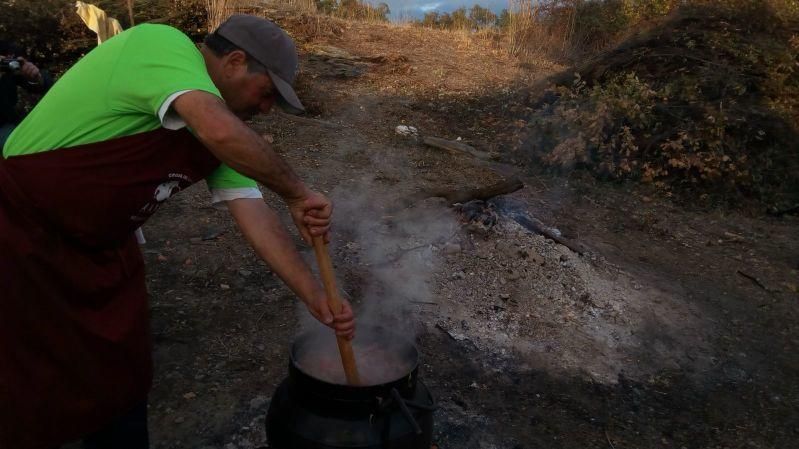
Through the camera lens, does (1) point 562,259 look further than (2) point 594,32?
No

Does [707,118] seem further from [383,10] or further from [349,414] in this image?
[383,10]

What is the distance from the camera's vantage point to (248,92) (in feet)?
6.10

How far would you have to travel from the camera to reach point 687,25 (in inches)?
306

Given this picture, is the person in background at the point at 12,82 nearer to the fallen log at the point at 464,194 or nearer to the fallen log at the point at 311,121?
the fallen log at the point at 464,194

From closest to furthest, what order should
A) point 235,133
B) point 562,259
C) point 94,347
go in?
point 235,133 < point 94,347 < point 562,259

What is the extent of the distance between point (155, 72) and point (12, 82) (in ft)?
9.75

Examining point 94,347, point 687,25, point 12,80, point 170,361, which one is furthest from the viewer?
point 687,25

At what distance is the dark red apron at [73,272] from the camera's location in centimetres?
167

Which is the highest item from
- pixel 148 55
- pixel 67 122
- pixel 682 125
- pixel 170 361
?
pixel 148 55

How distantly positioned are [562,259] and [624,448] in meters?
1.91

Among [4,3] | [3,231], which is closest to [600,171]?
[3,231]

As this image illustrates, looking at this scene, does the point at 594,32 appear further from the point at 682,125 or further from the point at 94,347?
the point at 94,347

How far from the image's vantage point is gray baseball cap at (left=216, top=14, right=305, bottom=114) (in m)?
1.78

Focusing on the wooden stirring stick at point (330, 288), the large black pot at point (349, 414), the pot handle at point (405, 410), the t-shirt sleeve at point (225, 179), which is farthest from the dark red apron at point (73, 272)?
the pot handle at point (405, 410)
